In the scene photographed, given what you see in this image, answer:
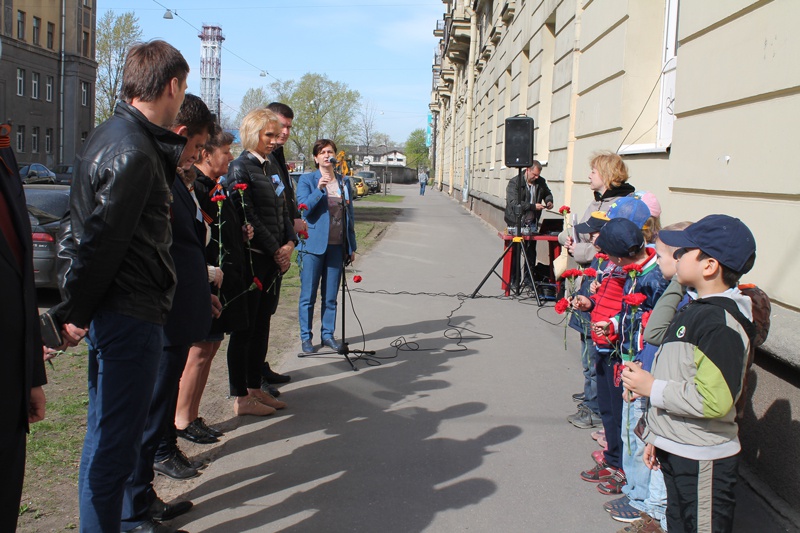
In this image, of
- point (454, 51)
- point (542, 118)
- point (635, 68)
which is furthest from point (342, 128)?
point (635, 68)

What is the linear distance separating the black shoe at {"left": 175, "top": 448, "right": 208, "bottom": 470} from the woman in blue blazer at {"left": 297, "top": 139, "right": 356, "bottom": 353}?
2677 mm

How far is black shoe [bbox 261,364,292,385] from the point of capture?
5.82 meters

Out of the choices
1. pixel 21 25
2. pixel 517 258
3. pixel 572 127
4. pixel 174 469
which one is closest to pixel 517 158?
pixel 572 127

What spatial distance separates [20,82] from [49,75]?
4.05m

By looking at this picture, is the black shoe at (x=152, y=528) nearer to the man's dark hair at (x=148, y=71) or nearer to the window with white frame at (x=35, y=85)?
the man's dark hair at (x=148, y=71)

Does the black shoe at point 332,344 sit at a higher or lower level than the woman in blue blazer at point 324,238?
lower

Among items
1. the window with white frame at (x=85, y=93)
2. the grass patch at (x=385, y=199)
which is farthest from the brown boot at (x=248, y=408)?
the window with white frame at (x=85, y=93)

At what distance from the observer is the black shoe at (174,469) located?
3.98 m

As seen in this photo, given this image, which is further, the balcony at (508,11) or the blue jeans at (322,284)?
the balcony at (508,11)

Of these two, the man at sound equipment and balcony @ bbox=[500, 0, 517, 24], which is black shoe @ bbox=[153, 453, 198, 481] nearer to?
the man at sound equipment

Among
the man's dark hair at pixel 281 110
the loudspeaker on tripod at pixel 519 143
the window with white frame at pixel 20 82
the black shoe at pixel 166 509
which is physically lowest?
the black shoe at pixel 166 509

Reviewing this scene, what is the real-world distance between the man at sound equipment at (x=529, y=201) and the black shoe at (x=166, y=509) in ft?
23.4

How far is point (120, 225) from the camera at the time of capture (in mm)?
2629

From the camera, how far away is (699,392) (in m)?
2.64
